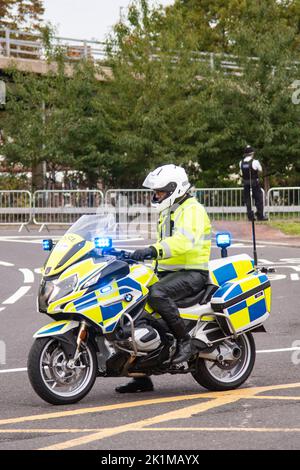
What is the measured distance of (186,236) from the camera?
831 centimetres

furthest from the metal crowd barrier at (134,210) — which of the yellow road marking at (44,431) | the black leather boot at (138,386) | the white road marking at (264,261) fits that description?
the yellow road marking at (44,431)

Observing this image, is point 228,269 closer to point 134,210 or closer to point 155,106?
point 134,210

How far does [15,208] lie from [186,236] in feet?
79.0

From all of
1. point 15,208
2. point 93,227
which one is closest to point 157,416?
point 93,227

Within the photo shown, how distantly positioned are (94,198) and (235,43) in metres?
7.74

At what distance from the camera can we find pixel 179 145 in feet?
113

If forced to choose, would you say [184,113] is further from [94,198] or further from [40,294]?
[40,294]

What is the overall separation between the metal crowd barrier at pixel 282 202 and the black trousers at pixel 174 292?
2275 centimetres

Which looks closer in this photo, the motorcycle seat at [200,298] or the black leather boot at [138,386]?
the motorcycle seat at [200,298]

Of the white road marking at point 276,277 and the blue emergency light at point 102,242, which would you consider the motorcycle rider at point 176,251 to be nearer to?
the blue emergency light at point 102,242

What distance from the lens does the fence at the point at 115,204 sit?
30.9m

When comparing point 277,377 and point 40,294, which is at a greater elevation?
point 40,294
